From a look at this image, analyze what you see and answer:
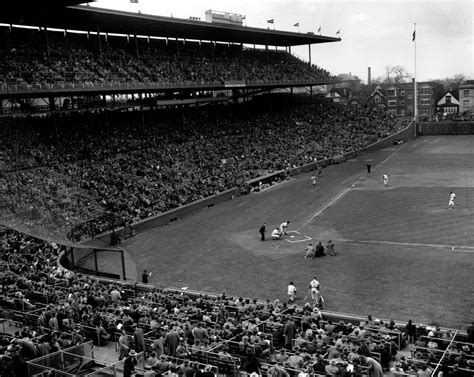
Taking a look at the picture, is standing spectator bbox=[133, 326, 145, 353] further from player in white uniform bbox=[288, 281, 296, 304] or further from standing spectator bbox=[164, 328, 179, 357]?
player in white uniform bbox=[288, 281, 296, 304]

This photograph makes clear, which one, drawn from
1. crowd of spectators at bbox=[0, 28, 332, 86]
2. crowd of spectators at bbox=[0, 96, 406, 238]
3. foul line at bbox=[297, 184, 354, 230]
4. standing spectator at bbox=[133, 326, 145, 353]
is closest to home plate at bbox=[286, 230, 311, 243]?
foul line at bbox=[297, 184, 354, 230]

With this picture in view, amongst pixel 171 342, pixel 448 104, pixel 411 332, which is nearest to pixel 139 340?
pixel 171 342

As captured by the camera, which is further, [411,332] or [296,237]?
[296,237]

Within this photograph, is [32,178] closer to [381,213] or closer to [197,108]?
[381,213]

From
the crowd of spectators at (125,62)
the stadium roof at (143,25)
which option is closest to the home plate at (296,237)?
the crowd of spectators at (125,62)

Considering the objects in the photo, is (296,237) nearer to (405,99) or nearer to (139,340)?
(139,340)

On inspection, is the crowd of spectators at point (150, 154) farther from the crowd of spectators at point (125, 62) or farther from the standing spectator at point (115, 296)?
the standing spectator at point (115, 296)
